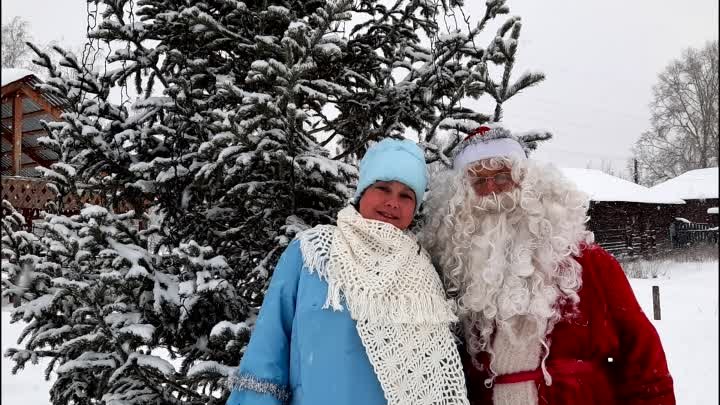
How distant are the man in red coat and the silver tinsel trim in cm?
84

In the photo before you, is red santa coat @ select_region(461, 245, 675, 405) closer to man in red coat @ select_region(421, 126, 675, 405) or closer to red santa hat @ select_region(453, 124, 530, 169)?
man in red coat @ select_region(421, 126, 675, 405)

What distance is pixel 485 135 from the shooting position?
2533 millimetres

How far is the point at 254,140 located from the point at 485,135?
42.6 inches

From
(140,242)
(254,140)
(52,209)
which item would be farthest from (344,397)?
(52,209)

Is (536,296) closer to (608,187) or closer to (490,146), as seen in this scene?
(490,146)

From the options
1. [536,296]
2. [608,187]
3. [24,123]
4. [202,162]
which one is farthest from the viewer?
[608,187]

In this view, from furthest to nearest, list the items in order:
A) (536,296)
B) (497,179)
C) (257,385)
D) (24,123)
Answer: (24,123), (497,179), (536,296), (257,385)

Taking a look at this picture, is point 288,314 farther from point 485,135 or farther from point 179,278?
point 485,135

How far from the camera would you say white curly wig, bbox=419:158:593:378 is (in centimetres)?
230

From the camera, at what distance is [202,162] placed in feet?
9.97

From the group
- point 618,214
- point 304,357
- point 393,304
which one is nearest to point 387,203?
point 393,304

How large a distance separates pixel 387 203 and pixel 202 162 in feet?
4.02

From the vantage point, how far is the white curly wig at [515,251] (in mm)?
2301

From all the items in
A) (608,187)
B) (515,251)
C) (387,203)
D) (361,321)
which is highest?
(608,187)
